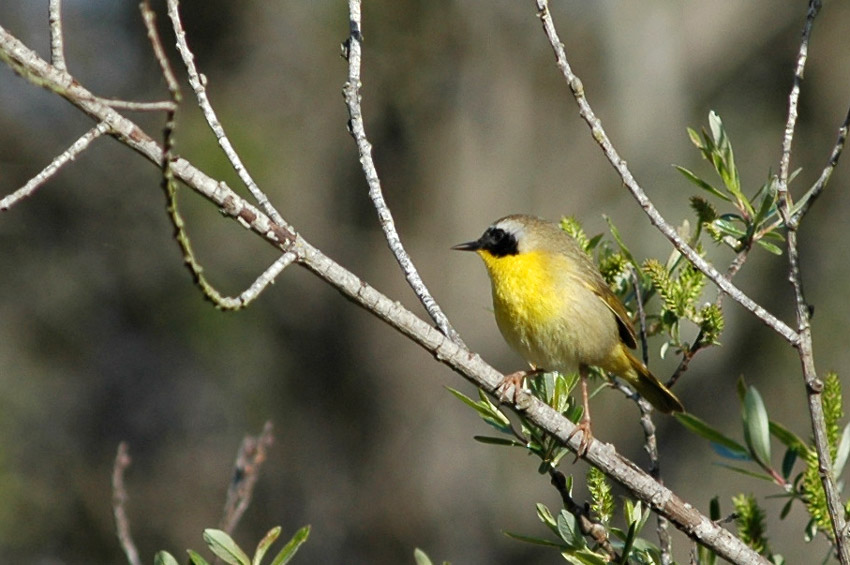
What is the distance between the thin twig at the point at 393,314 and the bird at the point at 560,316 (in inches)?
49.0

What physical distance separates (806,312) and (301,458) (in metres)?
6.92

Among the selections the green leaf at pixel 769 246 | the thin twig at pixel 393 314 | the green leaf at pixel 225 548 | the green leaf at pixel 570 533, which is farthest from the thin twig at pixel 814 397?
the green leaf at pixel 225 548

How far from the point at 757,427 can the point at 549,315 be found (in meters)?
1.28

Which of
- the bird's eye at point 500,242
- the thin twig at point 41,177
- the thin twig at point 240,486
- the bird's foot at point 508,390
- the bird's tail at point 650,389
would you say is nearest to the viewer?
the thin twig at point 41,177

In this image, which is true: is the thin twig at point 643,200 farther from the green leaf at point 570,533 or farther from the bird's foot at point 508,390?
the green leaf at point 570,533

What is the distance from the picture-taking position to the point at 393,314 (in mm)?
2010

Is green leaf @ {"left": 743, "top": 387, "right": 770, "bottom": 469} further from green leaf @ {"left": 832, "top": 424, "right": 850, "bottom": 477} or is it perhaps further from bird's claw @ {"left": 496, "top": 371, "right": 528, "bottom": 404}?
bird's claw @ {"left": 496, "top": 371, "right": 528, "bottom": 404}

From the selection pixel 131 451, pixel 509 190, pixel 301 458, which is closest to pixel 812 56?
pixel 509 190

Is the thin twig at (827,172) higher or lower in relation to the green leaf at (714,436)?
higher

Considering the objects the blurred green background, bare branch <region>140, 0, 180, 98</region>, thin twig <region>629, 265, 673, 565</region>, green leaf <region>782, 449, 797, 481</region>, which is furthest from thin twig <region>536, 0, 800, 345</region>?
the blurred green background

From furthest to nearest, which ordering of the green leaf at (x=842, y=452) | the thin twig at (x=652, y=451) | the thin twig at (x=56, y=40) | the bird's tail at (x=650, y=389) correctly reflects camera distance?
1. the bird's tail at (x=650, y=389)
2. the green leaf at (x=842, y=452)
3. the thin twig at (x=652, y=451)
4. the thin twig at (x=56, y=40)

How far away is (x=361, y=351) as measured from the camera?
8.27 meters

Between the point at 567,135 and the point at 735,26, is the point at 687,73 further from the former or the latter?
the point at 567,135

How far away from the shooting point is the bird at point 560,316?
11.6 ft
